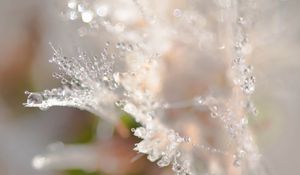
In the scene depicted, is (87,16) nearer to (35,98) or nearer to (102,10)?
(102,10)

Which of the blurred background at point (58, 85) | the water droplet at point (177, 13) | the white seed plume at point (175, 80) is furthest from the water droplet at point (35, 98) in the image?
the water droplet at point (177, 13)

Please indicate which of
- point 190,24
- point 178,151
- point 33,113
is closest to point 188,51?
point 190,24

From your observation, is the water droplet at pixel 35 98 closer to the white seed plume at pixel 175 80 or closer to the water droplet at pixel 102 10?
the white seed plume at pixel 175 80

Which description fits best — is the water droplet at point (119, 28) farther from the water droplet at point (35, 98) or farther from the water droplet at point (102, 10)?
the water droplet at point (35, 98)

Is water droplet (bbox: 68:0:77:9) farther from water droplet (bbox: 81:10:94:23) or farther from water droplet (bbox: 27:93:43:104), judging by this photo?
water droplet (bbox: 27:93:43:104)

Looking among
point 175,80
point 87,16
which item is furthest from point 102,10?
point 175,80

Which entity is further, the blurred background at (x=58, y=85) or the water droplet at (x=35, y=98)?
the blurred background at (x=58, y=85)

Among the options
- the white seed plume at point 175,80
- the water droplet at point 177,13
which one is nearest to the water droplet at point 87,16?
the white seed plume at point 175,80

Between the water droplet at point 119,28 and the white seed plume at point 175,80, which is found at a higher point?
the water droplet at point 119,28

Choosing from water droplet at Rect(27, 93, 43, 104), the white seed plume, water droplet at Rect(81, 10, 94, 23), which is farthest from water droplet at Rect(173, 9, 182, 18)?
water droplet at Rect(27, 93, 43, 104)
